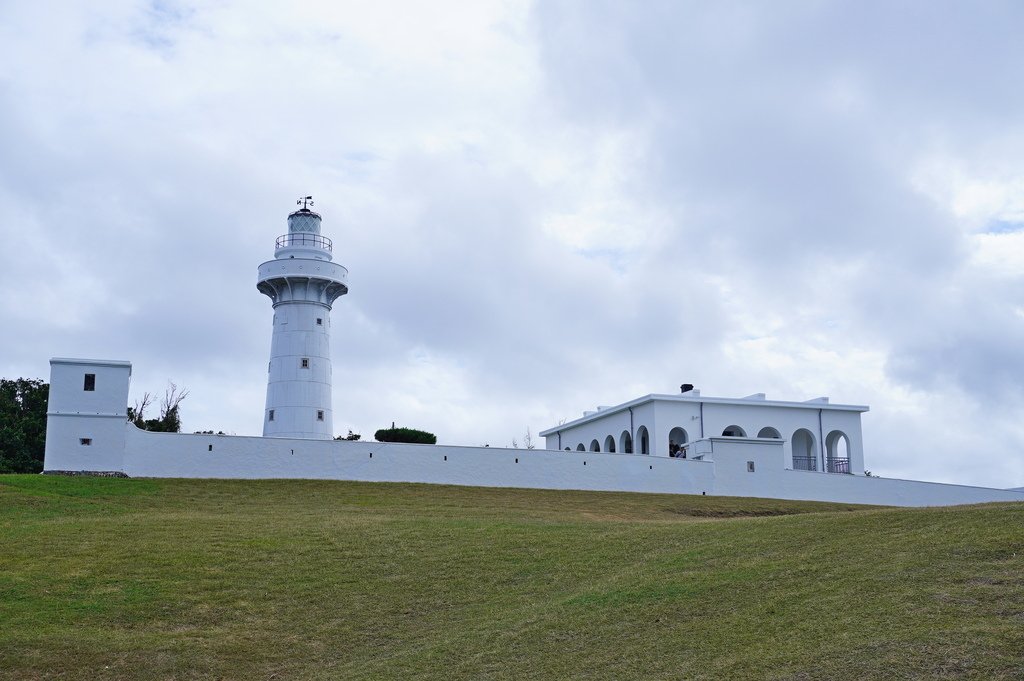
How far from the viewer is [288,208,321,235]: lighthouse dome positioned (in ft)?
139

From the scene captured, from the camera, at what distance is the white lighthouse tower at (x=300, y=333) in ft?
132

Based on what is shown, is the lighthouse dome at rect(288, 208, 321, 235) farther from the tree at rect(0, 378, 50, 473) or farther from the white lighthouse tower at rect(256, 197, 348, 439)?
the tree at rect(0, 378, 50, 473)

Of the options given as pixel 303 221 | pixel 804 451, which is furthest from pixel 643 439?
pixel 303 221

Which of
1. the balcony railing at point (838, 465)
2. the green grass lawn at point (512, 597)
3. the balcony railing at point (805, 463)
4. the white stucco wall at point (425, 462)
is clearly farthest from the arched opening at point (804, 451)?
the green grass lawn at point (512, 597)

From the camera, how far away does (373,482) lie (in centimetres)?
3634

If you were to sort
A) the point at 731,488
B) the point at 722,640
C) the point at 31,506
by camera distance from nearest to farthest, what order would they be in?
the point at 722,640, the point at 31,506, the point at 731,488

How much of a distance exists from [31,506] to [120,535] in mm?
5808

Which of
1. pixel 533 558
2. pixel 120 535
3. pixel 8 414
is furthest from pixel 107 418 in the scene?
pixel 533 558

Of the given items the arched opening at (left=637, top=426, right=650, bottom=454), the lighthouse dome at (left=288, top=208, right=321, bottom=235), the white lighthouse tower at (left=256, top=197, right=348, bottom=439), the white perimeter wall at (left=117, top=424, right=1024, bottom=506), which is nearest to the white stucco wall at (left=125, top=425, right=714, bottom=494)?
the white perimeter wall at (left=117, top=424, right=1024, bottom=506)

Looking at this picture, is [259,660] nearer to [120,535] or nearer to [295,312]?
[120,535]

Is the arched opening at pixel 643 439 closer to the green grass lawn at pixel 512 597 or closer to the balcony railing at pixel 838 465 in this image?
the balcony railing at pixel 838 465

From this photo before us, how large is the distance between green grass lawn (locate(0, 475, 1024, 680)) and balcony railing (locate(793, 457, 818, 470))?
78.2 ft

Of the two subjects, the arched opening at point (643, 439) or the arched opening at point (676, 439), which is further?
the arched opening at point (643, 439)

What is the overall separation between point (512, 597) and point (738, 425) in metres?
30.3
